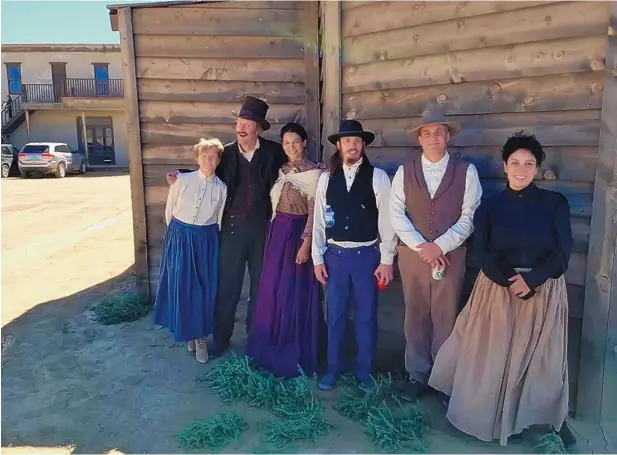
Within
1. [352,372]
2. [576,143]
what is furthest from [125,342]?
[576,143]

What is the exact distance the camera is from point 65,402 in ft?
11.3

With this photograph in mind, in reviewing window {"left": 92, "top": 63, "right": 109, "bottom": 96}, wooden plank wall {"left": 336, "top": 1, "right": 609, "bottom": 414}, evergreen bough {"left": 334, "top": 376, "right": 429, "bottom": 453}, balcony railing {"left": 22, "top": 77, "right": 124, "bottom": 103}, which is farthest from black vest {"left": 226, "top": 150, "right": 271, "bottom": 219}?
window {"left": 92, "top": 63, "right": 109, "bottom": 96}

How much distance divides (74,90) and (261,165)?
2827cm

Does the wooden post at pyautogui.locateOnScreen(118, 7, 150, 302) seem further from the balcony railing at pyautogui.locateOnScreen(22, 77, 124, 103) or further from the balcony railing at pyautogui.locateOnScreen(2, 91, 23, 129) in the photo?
the balcony railing at pyautogui.locateOnScreen(2, 91, 23, 129)

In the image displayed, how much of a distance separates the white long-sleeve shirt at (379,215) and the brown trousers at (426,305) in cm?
10

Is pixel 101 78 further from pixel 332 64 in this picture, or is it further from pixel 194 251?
pixel 194 251

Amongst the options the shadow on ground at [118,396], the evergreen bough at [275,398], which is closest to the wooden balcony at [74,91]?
the shadow on ground at [118,396]

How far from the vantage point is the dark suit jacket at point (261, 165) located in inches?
151

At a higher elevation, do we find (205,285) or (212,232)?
(212,232)

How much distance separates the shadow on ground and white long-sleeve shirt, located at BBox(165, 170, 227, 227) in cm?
113

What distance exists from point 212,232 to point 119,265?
12.0 ft

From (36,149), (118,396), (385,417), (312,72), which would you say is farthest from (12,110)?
(385,417)

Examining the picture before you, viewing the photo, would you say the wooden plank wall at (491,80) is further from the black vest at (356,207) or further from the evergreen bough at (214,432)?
the evergreen bough at (214,432)

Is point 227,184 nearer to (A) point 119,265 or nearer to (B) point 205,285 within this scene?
(B) point 205,285
